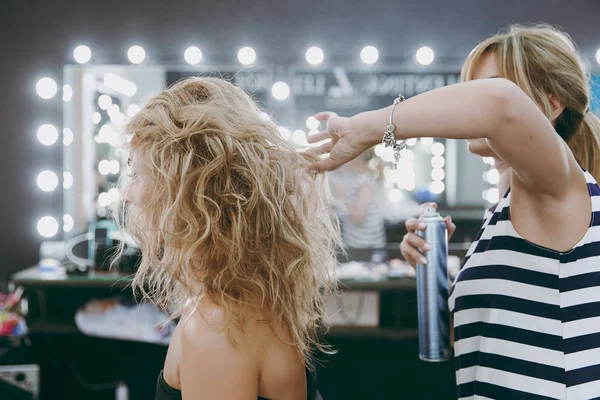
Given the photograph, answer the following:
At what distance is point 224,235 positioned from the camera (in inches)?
35.9

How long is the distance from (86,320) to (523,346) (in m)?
1.97

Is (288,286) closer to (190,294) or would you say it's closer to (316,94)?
(190,294)

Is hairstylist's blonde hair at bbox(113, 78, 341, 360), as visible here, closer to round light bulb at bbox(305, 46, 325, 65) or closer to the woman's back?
the woman's back

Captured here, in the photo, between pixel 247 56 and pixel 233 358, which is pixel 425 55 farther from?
pixel 233 358

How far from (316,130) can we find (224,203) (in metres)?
1.73

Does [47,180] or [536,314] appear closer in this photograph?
[536,314]

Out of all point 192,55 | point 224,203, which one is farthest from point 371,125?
point 192,55

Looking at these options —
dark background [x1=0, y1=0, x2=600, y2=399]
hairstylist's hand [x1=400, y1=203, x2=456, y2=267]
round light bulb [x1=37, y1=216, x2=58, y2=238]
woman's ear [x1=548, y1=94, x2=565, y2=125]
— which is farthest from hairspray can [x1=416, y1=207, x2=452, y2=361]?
round light bulb [x1=37, y1=216, x2=58, y2=238]

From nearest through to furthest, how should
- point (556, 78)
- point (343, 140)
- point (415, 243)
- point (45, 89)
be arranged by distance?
1. point (343, 140)
2. point (556, 78)
3. point (415, 243)
4. point (45, 89)

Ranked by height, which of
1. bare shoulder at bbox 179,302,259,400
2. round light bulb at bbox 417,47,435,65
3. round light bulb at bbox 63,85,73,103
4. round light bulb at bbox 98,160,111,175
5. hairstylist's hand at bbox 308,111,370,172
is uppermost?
round light bulb at bbox 417,47,435,65

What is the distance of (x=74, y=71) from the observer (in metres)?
2.65

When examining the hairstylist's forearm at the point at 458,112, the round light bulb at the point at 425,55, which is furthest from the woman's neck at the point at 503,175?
the round light bulb at the point at 425,55

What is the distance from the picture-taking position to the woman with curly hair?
0.84 meters

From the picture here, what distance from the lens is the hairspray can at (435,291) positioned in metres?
1.15
